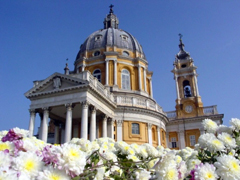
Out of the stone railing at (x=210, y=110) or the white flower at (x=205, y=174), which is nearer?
the white flower at (x=205, y=174)

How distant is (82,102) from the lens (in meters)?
20.3

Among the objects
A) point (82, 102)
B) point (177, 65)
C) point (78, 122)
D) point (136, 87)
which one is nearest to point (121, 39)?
point (136, 87)

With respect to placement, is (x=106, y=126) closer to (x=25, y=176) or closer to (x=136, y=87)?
(x=136, y=87)

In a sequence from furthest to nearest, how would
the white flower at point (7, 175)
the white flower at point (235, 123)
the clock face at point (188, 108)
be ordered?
the clock face at point (188, 108) → the white flower at point (235, 123) → the white flower at point (7, 175)

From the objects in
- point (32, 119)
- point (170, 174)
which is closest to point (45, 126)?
point (32, 119)

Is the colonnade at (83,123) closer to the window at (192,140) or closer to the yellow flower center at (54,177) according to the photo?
the window at (192,140)

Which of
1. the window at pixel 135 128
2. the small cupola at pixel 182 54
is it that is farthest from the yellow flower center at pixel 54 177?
the small cupola at pixel 182 54

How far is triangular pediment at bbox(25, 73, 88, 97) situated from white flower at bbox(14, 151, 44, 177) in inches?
733

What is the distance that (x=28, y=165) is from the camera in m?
1.88

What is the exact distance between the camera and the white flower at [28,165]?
185cm

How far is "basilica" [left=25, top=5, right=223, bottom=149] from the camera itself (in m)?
21.3

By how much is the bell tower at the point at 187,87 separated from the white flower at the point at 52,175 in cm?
3457

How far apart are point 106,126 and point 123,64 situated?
11.1 metres

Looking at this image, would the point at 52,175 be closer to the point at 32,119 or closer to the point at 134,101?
the point at 32,119
